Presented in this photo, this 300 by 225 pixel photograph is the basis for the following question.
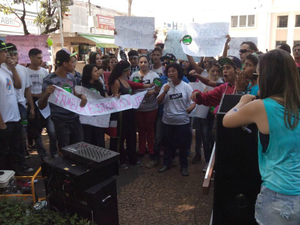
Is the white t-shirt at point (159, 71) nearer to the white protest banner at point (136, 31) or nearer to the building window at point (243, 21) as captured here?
the white protest banner at point (136, 31)

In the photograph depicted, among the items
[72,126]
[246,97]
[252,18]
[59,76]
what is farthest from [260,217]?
[252,18]

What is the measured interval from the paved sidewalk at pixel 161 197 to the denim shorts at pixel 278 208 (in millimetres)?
1669

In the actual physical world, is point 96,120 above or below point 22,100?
below

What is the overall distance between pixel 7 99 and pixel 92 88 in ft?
4.17

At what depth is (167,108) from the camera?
474 centimetres

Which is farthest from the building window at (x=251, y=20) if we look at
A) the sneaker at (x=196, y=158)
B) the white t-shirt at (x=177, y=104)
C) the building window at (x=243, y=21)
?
the white t-shirt at (x=177, y=104)

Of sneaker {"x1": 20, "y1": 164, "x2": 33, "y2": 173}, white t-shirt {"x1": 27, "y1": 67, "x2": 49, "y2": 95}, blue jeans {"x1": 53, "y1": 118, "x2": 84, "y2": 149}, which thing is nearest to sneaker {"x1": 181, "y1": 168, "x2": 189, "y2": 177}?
blue jeans {"x1": 53, "y1": 118, "x2": 84, "y2": 149}

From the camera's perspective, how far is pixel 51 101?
3.96 m

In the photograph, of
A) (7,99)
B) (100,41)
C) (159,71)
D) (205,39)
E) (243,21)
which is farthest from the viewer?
(243,21)

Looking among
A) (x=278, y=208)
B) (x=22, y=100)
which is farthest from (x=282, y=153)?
(x=22, y=100)

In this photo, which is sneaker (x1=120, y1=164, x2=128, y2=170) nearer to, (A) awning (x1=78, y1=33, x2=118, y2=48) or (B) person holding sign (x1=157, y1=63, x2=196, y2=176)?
(B) person holding sign (x1=157, y1=63, x2=196, y2=176)

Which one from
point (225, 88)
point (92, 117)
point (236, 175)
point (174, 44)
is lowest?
point (236, 175)

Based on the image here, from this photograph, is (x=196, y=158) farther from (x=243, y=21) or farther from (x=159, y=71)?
(x=243, y=21)

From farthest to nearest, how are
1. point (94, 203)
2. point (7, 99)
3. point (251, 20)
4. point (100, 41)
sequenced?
point (251, 20) → point (100, 41) → point (7, 99) → point (94, 203)
